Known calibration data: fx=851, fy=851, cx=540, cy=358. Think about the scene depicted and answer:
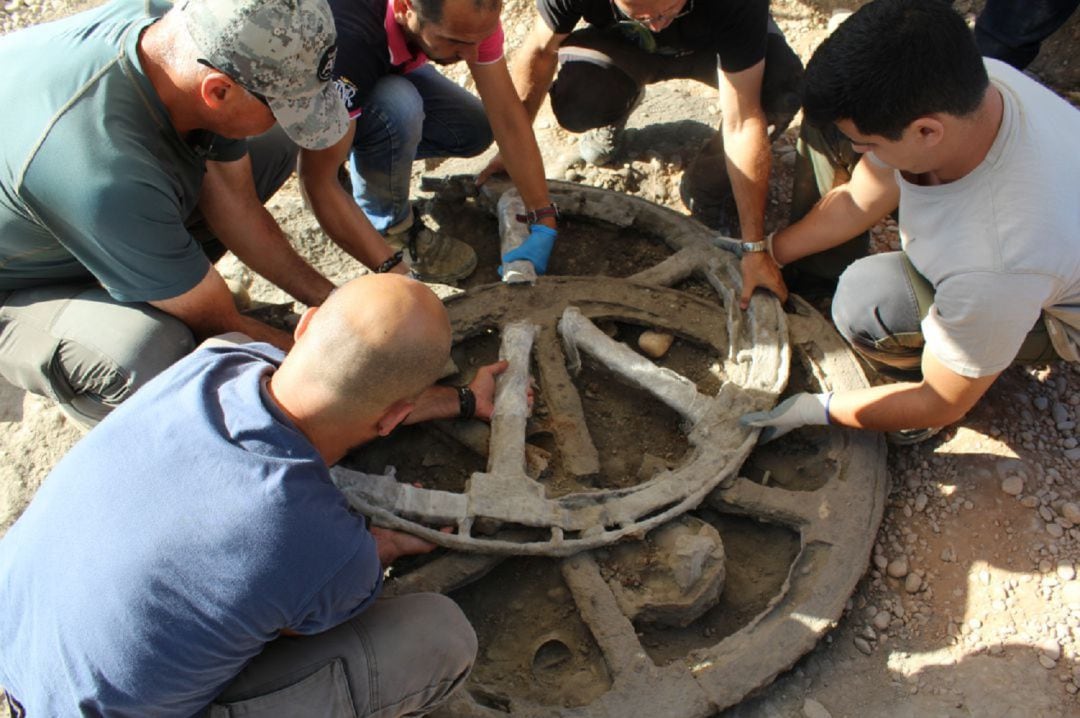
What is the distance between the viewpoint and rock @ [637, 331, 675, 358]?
142 inches

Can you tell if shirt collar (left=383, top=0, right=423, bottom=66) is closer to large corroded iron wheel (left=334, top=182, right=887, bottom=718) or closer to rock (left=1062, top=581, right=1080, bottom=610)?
large corroded iron wheel (left=334, top=182, right=887, bottom=718)

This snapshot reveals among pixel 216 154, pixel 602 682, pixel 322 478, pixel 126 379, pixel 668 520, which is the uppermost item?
pixel 216 154

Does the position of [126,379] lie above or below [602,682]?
above

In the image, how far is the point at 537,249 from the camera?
12.5 feet

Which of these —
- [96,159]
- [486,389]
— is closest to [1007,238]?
[486,389]

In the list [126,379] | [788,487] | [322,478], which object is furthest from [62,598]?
[788,487]

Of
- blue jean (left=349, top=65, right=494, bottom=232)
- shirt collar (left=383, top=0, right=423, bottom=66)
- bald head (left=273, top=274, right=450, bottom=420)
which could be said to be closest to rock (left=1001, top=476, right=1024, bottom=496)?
bald head (left=273, top=274, right=450, bottom=420)

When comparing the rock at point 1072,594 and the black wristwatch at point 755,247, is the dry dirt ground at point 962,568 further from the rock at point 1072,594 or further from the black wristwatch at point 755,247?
the black wristwatch at point 755,247

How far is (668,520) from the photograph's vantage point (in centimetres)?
297

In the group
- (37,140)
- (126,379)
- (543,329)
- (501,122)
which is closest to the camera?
(37,140)

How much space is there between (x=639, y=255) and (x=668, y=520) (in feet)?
5.21

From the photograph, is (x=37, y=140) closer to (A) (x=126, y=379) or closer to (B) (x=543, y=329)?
(A) (x=126, y=379)

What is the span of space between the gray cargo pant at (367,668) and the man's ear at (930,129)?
198 centimetres

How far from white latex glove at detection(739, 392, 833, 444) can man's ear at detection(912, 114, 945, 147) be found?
3.25 ft
